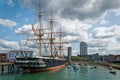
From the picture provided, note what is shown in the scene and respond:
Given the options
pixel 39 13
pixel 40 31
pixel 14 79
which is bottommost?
pixel 14 79

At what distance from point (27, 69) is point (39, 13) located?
1544 inches

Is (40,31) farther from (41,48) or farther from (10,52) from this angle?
(10,52)

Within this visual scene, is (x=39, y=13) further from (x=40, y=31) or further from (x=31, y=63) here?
(x=31, y=63)

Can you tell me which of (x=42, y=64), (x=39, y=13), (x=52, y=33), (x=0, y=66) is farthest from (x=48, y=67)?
(x=52, y=33)

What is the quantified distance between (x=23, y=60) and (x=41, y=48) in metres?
32.0

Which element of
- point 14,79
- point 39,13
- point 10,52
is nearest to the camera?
point 14,79

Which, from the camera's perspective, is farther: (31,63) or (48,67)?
(48,67)

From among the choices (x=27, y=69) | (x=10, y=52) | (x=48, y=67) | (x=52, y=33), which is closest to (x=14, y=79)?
(x=27, y=69)

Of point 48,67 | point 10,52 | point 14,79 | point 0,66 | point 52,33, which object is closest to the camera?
point 14,79

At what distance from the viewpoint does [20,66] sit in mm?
85500

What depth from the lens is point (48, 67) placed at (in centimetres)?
9556

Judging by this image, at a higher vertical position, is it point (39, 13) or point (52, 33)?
point (39, 13)

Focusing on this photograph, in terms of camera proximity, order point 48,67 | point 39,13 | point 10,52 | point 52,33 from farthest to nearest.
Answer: point 10,52, point 52,33, point 39,13, point 48,67

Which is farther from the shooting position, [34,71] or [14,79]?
[34,71]
